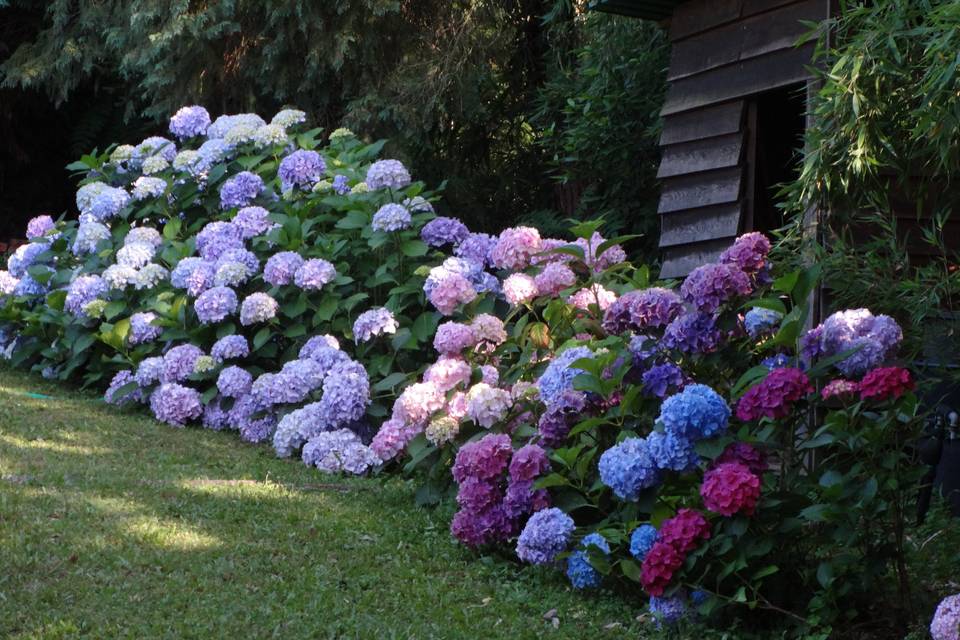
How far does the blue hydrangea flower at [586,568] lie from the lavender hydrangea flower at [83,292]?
406cm

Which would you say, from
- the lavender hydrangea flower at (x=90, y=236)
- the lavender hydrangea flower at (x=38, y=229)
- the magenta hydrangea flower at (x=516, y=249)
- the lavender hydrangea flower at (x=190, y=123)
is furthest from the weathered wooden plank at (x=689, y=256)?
the lavender hydrangea flower at (x=38, y=229)

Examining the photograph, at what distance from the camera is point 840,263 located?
14.1 ft

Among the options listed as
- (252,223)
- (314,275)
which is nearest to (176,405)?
(314,275)

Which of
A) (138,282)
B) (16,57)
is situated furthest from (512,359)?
(16,57)

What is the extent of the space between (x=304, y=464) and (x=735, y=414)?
8.32 ft

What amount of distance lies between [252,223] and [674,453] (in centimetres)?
388

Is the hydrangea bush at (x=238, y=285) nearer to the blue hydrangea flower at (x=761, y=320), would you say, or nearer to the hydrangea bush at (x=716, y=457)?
the hydrangea bush at (x=716, y=457)

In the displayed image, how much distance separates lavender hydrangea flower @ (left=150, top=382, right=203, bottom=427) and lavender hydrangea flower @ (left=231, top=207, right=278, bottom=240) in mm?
999

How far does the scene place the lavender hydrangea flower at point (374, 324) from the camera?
223 inches

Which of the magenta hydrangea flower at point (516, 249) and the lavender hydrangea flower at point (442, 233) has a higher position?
the lavender hydrangea flower at point (442, 233)

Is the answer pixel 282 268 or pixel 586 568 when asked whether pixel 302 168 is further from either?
pixel 586 568

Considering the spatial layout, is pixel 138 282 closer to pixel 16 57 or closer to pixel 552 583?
pixel 552 583

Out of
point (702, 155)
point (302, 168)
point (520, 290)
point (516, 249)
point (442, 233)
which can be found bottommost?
point (520, 290)

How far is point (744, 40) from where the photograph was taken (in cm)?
610
